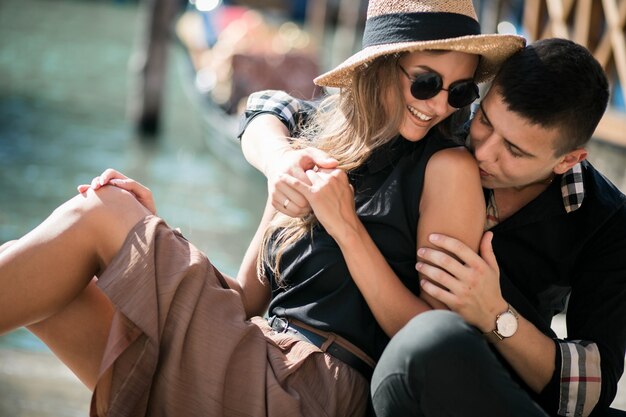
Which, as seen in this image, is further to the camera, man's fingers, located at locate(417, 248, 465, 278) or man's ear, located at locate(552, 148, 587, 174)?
man's ear, located at locate(552, 148, 587, 174)

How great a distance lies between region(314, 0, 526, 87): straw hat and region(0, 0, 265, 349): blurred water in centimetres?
256

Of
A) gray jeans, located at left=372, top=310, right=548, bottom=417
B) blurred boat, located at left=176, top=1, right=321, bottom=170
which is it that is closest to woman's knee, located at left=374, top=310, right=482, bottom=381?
gray jeans, located at left=372, top=310, right=548, bottom=417

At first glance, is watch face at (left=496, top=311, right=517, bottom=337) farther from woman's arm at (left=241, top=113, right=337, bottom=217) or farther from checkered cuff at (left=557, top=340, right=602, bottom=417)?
woman's arm at (left=241, top=113, right=337, bottom=217)

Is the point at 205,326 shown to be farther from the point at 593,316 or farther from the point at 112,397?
the point at 593,316

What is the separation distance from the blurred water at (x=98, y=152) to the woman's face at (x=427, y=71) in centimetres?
253

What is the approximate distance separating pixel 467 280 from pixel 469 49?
511mm

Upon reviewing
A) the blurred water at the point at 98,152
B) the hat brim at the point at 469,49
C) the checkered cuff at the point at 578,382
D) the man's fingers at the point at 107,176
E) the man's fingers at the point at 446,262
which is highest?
the hat brim at the point at 469,49

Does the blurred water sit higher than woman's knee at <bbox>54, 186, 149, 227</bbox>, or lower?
lower

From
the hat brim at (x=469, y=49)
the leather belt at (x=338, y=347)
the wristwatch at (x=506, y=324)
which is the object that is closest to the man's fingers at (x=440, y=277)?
the wristwatch at (x=506, y=324)

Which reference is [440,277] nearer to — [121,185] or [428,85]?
[428,85]

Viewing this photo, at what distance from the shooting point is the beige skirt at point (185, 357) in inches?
66.6

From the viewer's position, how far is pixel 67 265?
1.77m

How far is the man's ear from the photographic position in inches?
76.0

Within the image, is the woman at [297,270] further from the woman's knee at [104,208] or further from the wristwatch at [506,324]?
the wristwatch at [506,324]
